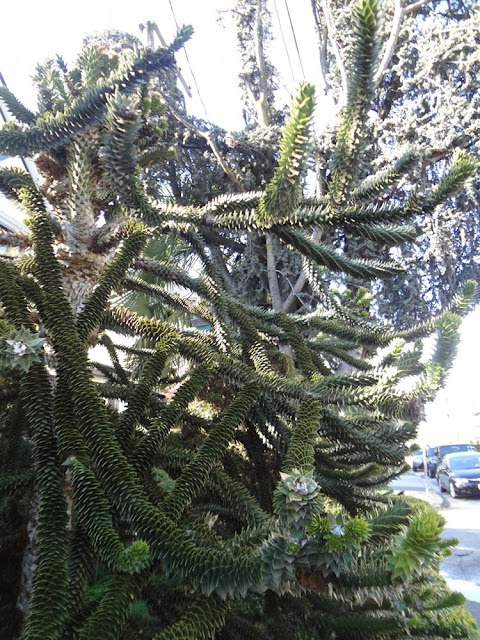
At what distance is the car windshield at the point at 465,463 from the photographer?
15977 millimetres

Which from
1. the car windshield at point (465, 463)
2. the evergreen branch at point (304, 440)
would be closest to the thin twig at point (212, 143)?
the evergreen branch at point (304, 440)

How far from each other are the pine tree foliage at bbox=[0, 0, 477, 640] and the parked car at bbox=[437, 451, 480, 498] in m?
14.7

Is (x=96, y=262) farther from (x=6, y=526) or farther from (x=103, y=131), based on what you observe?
(x=6, y=526)

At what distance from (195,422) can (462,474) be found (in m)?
15.9

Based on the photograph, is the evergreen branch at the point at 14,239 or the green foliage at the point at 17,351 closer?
the green foliage at the point at 17,351

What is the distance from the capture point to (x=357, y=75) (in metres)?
1.57

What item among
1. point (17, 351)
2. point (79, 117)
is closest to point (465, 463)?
point (79, 117)

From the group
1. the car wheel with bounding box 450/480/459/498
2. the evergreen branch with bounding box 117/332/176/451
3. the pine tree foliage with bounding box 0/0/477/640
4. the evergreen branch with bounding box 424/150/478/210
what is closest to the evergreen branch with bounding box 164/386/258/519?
the pine tree foliage with bounding box 0/0/477/640

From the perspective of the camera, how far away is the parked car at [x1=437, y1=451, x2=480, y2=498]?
50.2 ft

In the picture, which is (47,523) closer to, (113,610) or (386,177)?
(113,610)

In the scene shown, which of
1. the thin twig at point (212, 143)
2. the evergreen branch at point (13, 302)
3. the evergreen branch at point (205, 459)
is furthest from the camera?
the thin twig at point (212, 143)

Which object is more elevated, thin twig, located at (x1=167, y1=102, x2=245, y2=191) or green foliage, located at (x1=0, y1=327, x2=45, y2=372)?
thin twig, located at (x1=167, y1=102, x2=245, y2=191)

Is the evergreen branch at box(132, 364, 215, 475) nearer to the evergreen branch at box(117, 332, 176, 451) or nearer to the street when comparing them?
the evergreen branch at box(117, 332, 176, 451)

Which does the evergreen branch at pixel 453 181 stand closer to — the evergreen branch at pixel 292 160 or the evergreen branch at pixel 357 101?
the evergreen branch at pixel 357 101
